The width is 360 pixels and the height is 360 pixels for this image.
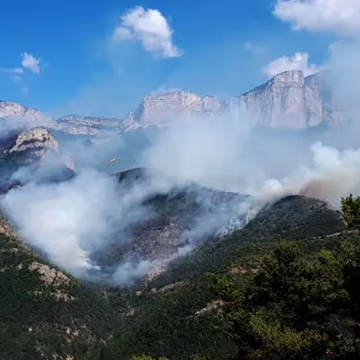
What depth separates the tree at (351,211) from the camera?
6375cm

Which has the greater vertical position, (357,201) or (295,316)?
(357,201)

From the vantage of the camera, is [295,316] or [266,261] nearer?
[295,316]

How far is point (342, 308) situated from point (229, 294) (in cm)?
1437

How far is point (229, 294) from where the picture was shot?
7300 centimetres

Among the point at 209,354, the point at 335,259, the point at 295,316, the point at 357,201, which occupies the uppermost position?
the point at 357,201

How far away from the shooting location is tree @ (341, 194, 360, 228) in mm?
63753

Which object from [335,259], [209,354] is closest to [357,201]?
[335,259]

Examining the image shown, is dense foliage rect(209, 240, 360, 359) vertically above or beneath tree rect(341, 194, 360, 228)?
beneath

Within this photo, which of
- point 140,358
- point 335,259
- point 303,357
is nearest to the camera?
point 303,357

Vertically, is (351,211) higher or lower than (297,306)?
higher

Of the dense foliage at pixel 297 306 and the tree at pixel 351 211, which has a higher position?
the tree at pixel 351 211

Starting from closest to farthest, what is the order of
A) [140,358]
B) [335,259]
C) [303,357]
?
1. [303,357]
2. [140,358]
3. [335,259]

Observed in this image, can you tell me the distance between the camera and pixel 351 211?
2534 inches

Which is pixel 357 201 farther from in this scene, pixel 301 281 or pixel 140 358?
pixel 140 358
